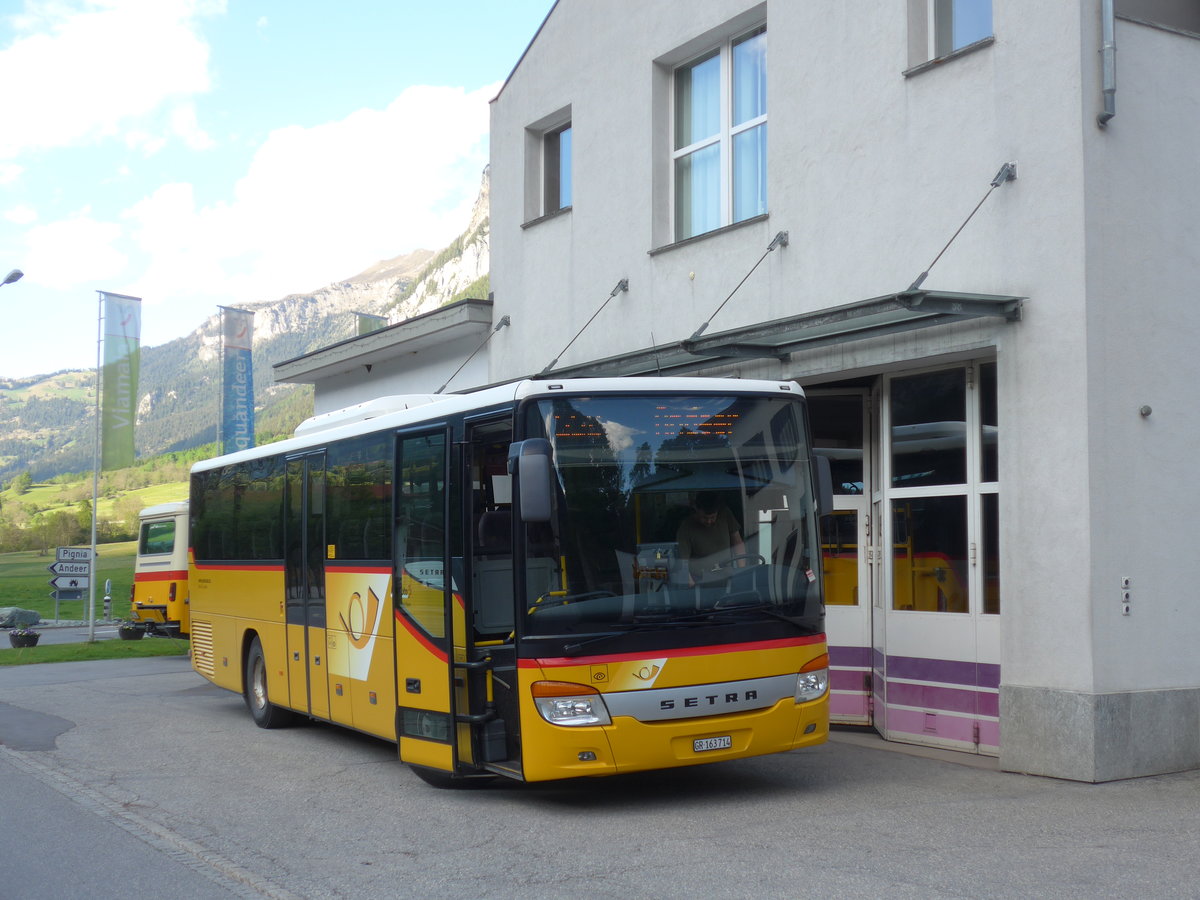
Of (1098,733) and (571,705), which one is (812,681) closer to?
(571,705)

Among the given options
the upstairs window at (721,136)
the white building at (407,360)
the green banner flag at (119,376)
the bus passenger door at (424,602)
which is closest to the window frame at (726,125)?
the upstairs window at (721,136)

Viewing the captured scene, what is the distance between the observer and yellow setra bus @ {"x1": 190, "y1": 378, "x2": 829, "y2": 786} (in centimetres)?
808

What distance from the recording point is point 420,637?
941cm

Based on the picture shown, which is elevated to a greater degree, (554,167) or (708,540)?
(554,167)

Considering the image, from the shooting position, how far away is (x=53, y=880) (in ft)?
22.3

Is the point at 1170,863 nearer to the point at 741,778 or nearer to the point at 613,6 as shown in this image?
the point at 741,778

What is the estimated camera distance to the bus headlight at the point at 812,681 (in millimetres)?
8648

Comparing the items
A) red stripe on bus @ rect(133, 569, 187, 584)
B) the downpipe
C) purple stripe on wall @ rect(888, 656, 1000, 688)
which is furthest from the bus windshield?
red stripe on bus @ rect(133, 569, 187, 584)

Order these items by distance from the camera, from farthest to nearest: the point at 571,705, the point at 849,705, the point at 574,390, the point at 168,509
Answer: the point at 168,509 → the point at 849,705 → the point at 574,390 → the point at 571,705

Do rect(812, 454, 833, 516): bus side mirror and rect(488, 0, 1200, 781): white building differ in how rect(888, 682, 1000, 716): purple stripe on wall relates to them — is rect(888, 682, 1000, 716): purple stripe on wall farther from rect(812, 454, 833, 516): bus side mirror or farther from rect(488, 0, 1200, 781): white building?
rect(812, 454, 833, 516): bus side mirror

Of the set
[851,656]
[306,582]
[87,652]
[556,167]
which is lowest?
[87,652]

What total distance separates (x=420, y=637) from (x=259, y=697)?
185 inches

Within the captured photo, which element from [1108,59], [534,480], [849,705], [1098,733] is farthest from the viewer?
[849,705]

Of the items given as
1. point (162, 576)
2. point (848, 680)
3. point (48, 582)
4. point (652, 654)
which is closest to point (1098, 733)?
point (848, 680)
